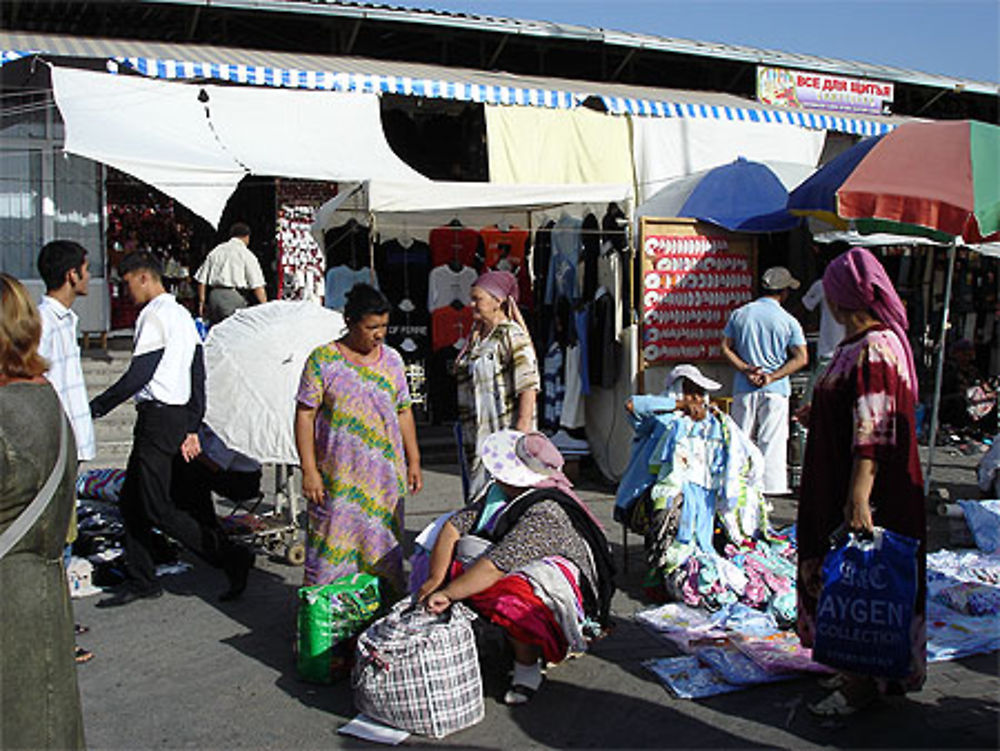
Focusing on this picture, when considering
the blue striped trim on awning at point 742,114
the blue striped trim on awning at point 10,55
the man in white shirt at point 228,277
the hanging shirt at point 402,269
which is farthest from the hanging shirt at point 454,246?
the blue striped trim on awning at point 10,55

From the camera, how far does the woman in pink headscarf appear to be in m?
5.53

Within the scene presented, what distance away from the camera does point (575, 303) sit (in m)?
9.30

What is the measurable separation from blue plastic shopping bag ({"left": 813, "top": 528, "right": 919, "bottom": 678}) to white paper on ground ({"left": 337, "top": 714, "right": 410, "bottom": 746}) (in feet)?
5.65

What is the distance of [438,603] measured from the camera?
13.6ft

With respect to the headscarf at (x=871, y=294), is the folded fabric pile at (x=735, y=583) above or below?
below

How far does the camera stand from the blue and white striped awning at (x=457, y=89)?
10430mm

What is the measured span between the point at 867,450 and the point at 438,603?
5.99 ft

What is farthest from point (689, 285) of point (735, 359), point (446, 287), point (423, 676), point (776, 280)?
point (423, 676)

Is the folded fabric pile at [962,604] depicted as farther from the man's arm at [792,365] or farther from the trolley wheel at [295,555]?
the trolley wheel at [295,555]

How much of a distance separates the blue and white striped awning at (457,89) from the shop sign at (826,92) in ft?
Result: 2.23

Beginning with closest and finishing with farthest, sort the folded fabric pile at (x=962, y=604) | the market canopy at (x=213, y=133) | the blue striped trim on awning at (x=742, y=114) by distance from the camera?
the folded fabric pile at (x=962, y=604), the market canopy at (x=213, y=133), the blue striped trim on awning at (x=742, y=114)

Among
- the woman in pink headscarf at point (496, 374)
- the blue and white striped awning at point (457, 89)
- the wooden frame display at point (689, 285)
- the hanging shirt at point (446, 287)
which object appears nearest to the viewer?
the woman in pink headscarf at point (496, 374)

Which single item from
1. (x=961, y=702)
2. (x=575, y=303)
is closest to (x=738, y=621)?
(x=961, y=702)

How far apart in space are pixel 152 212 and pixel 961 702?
10.8m
